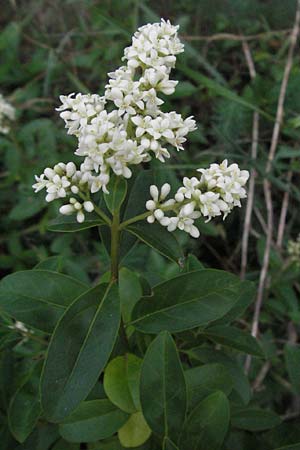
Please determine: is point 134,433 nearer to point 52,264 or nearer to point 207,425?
point 207,425

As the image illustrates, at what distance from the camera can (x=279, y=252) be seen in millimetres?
3338

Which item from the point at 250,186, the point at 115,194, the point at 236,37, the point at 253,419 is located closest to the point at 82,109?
the point at 115,194

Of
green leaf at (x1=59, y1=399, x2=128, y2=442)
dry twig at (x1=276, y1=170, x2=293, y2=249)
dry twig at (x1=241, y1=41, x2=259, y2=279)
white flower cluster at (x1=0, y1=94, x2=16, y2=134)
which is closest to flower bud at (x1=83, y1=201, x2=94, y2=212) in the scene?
green leaf at (x1=59, y1=399, x2=128, y2=442)

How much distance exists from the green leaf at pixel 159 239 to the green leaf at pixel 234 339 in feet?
1.61

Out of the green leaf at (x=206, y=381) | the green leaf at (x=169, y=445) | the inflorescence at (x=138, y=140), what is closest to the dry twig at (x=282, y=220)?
the green leaf at (x=206, y=381)

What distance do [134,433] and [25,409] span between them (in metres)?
0.38

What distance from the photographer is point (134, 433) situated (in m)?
1.89

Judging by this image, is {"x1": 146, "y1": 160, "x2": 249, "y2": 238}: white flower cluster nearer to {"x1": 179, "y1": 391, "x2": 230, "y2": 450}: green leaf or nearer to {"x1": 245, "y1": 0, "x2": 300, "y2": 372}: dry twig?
{"x1": 179, "y1": 391, "x2": 230, "y2": 450}: green leaf

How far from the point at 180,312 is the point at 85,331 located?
0.30 metres

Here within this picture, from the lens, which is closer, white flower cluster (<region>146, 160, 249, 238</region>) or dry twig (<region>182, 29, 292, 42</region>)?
white flower cluster (<region>146, 160, 249, 238</region>)

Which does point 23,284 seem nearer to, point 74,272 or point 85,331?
point 85,331

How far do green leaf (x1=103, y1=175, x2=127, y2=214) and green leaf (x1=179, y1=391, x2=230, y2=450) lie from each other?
0.61 m

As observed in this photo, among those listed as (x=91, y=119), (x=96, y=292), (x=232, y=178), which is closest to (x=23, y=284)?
(x=96, y=292)

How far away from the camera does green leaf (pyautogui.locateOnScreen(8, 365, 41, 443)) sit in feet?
6.25
